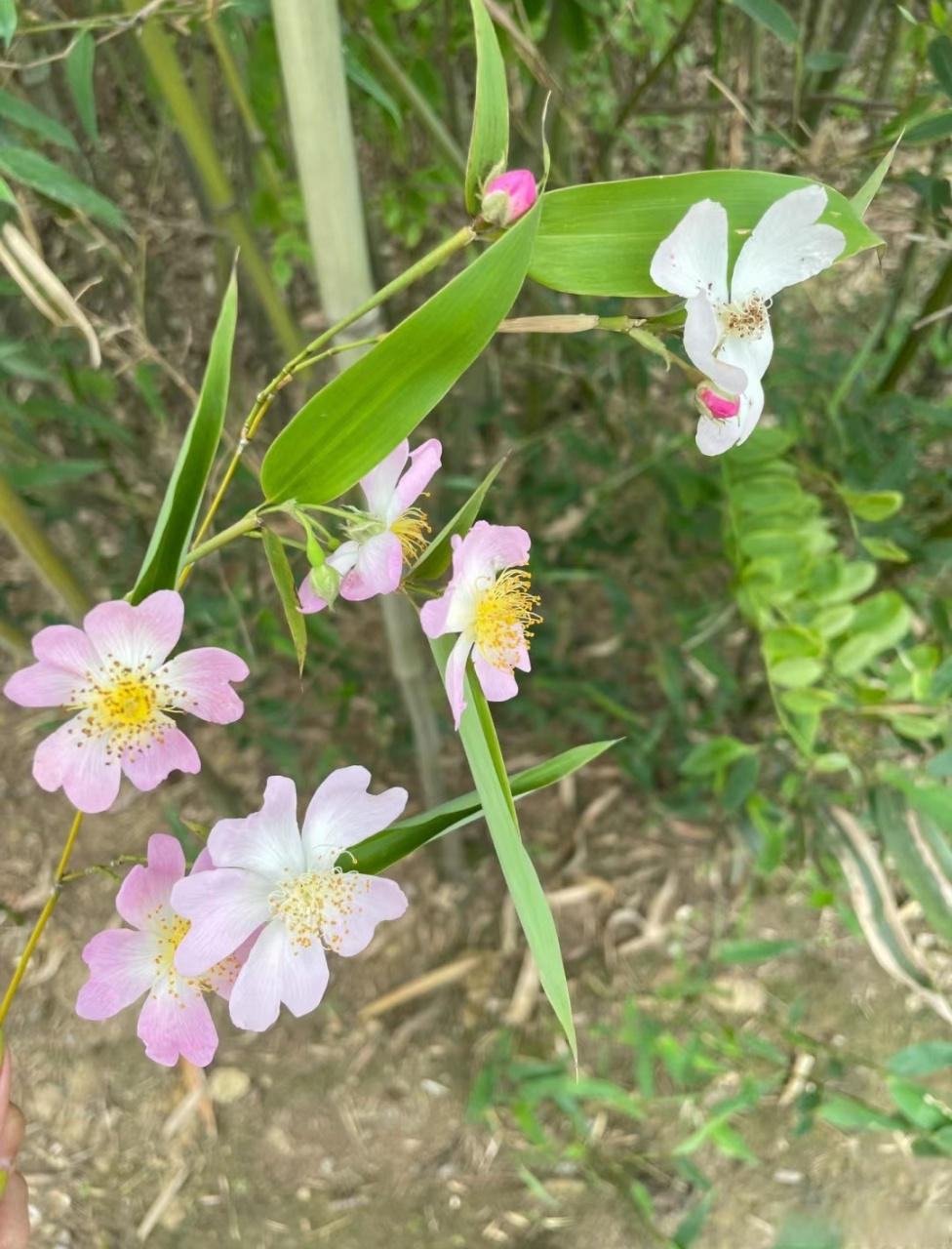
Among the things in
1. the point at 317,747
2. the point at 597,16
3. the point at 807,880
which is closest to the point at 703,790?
→ the point at 807,880

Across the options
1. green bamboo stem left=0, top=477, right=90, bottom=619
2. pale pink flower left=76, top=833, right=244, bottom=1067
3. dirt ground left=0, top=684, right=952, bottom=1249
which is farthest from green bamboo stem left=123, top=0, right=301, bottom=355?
dirt ground left=0, top=684, right=952, bottom=1249

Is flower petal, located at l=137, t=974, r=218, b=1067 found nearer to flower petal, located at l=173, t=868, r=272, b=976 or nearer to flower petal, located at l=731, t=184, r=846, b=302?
flower petal, located at l=173, t=868, r=272, b=976

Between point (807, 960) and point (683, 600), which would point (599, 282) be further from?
point (807, 960)

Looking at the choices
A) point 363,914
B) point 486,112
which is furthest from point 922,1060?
point 486,112

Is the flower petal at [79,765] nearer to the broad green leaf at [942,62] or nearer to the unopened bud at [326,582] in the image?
the unopened bud at [326,582]

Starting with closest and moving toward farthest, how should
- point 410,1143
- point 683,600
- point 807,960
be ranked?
point 683,600
point 410,1143
point 807,960

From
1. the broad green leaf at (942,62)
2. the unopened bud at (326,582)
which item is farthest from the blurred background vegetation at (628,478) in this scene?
the unopened bud at (326,582)
